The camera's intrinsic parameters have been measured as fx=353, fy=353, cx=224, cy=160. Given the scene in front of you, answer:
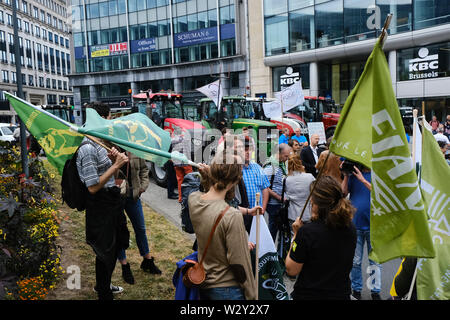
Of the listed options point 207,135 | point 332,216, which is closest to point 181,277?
point 332,216

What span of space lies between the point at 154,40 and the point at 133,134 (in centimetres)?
4079

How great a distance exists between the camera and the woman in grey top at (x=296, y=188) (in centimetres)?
475

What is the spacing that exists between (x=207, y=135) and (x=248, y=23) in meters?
26.3

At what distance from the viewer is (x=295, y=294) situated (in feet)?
8.63

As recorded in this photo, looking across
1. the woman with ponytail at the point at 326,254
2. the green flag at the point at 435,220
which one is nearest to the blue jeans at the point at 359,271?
the green flag at the point at 435,220

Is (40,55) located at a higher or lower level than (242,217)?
higher

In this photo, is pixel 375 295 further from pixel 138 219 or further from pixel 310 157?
pixel 310 157

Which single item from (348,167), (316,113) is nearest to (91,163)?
(348,167)

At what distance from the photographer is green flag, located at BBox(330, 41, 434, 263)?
222 centimetres

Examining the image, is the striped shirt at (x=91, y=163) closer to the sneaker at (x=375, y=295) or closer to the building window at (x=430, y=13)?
the sneaker at (x=375, y=295)

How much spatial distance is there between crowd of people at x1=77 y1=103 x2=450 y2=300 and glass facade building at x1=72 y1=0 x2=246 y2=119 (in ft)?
104

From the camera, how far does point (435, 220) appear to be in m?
2.83

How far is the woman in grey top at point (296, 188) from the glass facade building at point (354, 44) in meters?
24.5

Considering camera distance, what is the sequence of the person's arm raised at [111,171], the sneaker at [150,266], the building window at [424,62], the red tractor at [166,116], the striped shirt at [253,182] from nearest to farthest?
the person's arm raised at [111,171] → the striped shirt at [253,182] → the sneaker at [150,266] → the red tractor at [166,116] → the building window at [424,62]
